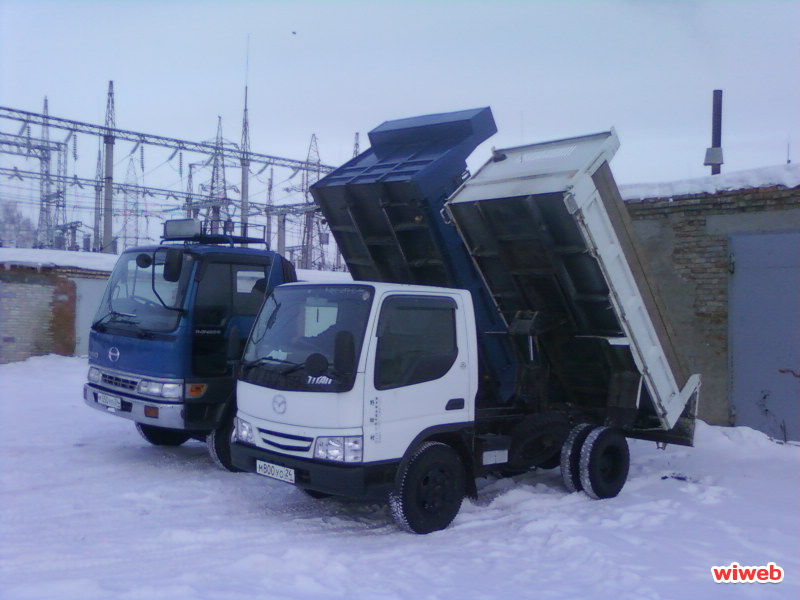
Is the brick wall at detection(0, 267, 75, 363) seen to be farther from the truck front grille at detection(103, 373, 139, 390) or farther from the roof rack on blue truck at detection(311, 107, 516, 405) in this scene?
the roof rack on blue truck at detection(311, 107, 516, 405)

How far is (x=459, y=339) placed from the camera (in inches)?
243

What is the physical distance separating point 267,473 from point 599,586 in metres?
2.79

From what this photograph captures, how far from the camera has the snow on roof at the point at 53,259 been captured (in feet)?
53.3

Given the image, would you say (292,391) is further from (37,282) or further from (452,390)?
(37,282)

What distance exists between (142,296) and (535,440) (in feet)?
15.0

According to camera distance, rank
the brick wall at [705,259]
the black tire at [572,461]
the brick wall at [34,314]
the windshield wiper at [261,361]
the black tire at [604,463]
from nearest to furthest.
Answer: the windshield wiper at [261,361]
the black tire at [604,463]
the black tire at [572,461]
the brick wall at [705,259]
the brick wall at [34,314]

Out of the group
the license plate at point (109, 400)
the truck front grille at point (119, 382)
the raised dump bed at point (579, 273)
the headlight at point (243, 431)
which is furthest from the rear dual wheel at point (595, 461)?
the license plate at point (109, 400)

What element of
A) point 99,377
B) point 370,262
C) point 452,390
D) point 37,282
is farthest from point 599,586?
point 37,282

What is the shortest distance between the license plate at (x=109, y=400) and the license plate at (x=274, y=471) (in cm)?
243

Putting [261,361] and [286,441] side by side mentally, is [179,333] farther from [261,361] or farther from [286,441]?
[286,441]

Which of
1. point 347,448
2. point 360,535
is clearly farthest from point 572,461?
point 347,448

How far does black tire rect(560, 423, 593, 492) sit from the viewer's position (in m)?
7.04

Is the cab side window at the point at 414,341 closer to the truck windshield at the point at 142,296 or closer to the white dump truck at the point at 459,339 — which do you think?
the white dump truck at the point at 459,339

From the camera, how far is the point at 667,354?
7117 mm
